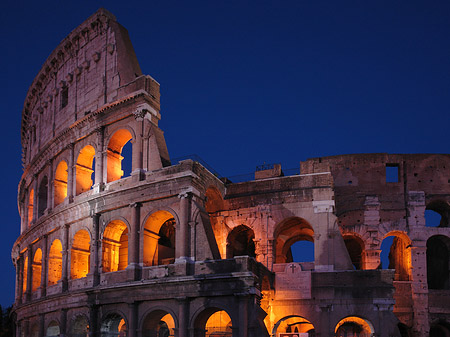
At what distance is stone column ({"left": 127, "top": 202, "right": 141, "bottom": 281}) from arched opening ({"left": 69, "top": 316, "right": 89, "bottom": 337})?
11.8 feet

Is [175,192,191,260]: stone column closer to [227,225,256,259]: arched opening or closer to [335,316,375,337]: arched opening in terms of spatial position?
[227,225,256,259]: arched opening

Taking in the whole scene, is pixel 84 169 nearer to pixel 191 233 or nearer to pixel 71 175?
pixel 71 175

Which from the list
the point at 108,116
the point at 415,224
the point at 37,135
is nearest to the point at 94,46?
the point at 108,116

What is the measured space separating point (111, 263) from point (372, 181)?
12.2 metres

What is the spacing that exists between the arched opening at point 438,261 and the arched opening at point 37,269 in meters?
19.2

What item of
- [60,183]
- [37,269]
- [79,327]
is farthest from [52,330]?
[60,183]

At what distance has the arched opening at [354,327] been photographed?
2372 centimetres

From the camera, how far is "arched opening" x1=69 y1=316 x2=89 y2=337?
23.9 m

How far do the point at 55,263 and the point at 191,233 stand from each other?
9067 millimetres

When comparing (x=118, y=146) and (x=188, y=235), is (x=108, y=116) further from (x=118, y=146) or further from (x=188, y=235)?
(x=188, y=235)

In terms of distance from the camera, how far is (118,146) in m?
25.2

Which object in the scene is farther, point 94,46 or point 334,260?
point 94,46

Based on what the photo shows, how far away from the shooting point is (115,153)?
25031mm

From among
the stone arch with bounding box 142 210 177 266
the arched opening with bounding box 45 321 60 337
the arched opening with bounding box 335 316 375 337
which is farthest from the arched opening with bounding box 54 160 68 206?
the arched opening with bounding box 335 316 375 337
